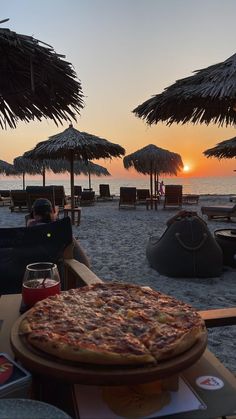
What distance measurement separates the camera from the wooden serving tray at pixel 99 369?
0.83 meters

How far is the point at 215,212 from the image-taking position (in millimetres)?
12594

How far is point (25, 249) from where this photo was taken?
2.50m

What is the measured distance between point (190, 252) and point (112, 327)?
4.15 meters

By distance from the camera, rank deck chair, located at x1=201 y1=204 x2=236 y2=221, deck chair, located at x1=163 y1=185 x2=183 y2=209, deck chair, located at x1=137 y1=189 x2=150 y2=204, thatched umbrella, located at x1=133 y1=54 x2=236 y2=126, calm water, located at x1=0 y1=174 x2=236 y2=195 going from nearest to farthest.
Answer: thatched umbrella, located at x1=133 y1=54 x2=236 y2=126, deck chair, located at x1=201 y1=204 x2=236 y2=221, deck chair, located at x1=163 y1=185 x2=183 y2=209, deck chair, located at x1=137 y1=189 x2=150 y2=204, calm water, located at x1=0 y1=174 x2=236 y2=195

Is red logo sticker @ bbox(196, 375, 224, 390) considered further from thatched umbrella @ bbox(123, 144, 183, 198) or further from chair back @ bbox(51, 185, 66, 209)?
thatched umbrella @ bbox(123, 144, 183, 198)

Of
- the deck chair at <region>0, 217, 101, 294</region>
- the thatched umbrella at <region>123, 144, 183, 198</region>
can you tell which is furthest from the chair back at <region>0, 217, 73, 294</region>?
the thatched umbrella at <region>123, 144, 183, 198</region>

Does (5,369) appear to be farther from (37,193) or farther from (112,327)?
(37,193)

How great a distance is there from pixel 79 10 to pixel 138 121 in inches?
142

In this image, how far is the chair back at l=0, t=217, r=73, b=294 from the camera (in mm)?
2484

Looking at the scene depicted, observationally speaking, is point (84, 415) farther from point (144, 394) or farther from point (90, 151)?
point (90, 151)

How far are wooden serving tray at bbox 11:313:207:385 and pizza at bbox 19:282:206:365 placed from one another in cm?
2

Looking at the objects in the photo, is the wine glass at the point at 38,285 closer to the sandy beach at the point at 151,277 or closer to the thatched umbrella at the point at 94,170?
the sandy beach at the point at 151,277

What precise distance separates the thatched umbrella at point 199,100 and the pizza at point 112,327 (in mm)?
4163

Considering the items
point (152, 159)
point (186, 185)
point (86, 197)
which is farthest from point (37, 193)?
point (186, 185)
